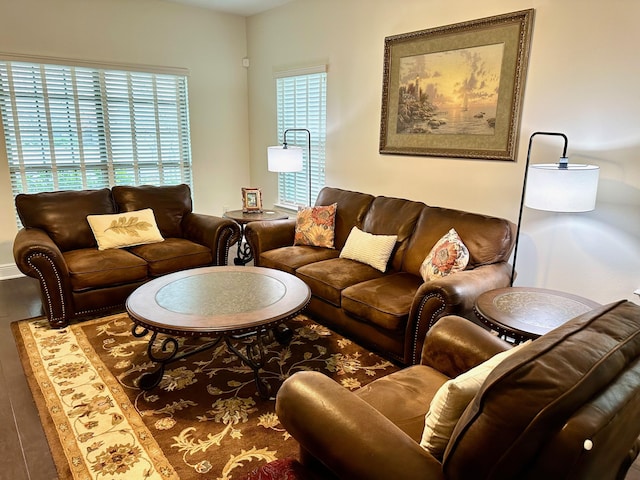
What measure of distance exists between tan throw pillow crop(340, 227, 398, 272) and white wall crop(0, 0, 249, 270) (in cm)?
282

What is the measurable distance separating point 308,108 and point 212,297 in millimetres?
2850

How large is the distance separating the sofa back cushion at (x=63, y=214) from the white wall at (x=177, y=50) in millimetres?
968

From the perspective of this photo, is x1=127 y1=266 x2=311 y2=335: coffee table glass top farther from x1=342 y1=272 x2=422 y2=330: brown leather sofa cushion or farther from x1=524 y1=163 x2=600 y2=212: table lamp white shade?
x1=524 y1=163 x2=600 y2=212: table lamp white shade

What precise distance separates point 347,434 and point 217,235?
297 centimetres

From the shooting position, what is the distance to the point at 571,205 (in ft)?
7.48

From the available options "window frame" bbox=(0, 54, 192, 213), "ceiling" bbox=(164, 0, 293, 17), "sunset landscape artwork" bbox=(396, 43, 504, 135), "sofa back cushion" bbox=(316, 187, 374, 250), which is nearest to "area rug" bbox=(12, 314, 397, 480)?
"sofa back cushion" bbox=(316, 187, 374, 250)

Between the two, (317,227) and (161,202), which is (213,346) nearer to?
(317,227)

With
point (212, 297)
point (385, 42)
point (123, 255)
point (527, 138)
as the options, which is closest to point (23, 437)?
point (212, 297)

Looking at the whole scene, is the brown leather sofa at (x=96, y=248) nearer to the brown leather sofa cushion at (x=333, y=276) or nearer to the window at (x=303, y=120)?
the brown leather sofa cushion at (x=333, y=276)

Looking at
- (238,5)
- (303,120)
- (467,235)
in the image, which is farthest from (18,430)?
(238,5)

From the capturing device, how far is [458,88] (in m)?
3.31

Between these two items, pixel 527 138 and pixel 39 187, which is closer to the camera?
pixel 527 138

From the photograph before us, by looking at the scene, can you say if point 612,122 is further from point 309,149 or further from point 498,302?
point 309,149

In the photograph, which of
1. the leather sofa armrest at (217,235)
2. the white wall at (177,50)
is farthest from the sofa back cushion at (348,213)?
the white wall at (177,50)
